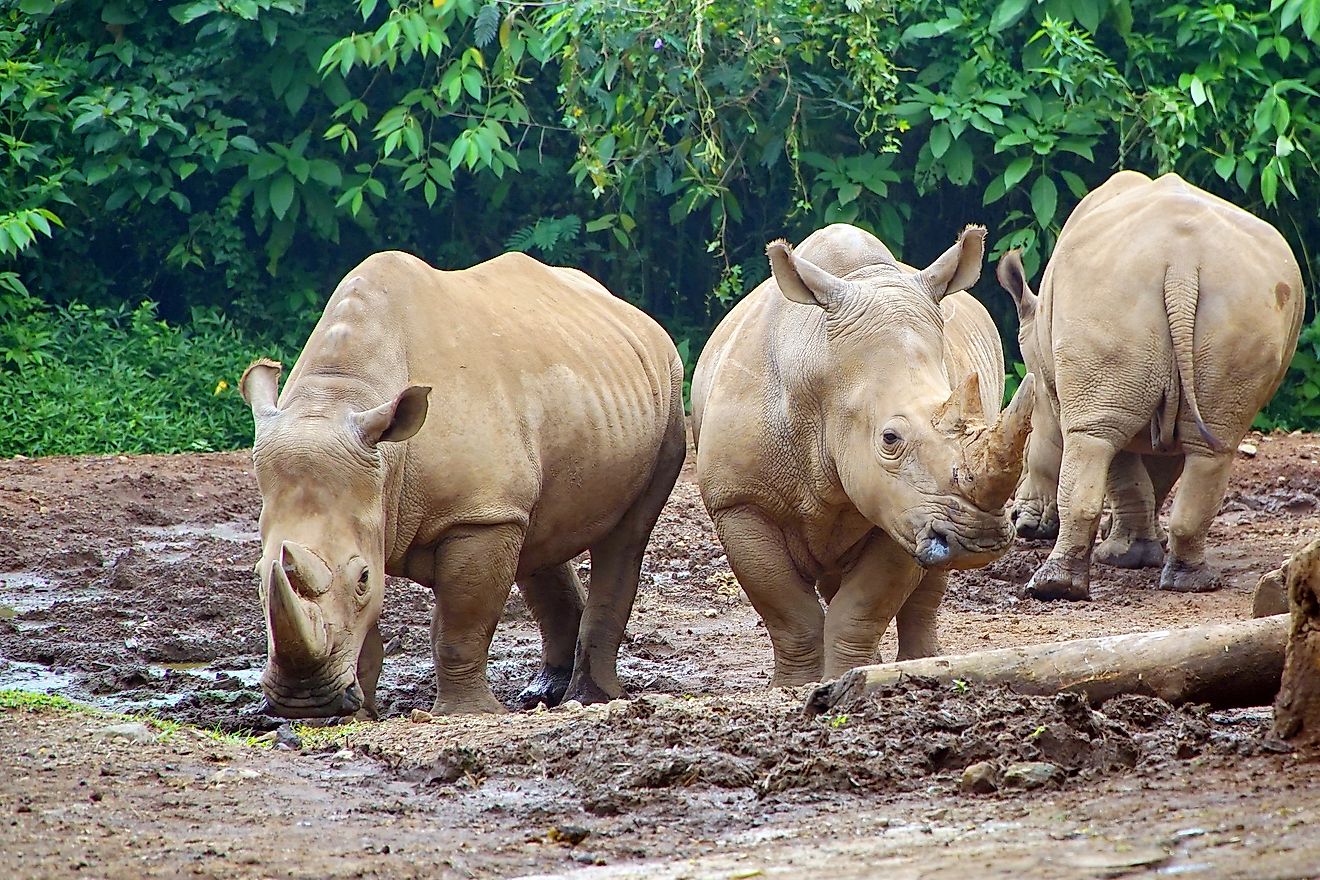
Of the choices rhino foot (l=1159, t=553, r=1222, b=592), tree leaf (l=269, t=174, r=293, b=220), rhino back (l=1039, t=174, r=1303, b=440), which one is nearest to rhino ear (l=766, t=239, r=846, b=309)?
rhino back (l=1039, t=174, r=1303, b=440)

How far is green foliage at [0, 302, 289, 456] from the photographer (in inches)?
474

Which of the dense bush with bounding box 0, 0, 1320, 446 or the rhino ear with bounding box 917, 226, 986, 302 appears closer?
the rhino ear with bounding box 917, 226, 986, 302

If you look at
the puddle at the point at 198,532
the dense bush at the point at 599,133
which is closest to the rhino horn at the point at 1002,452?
the puddle at the point at 198,532

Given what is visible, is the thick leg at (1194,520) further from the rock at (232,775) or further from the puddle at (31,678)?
the rock at (232,775)

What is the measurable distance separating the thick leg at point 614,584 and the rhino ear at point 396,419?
1.55 meters

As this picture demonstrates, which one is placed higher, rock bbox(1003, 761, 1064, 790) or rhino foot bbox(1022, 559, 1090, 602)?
rock bbox(1003, 761, 1064, 790)

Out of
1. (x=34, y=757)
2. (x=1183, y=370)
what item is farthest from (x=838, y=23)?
(x=34, y=757)

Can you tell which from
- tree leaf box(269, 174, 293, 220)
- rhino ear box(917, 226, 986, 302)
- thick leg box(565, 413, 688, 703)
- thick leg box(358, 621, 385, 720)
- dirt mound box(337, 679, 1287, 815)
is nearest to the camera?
dirt mound box(337, 679, 1287, 815)

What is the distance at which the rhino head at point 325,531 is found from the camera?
5484 millimetres

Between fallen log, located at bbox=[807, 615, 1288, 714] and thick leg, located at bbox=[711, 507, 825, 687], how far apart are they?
5.37 ft

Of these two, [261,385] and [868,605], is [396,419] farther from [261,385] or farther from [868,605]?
[868,605]

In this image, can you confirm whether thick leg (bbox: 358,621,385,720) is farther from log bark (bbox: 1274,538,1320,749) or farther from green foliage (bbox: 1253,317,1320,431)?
green foliage (bbox: 1253,317,1320,431)

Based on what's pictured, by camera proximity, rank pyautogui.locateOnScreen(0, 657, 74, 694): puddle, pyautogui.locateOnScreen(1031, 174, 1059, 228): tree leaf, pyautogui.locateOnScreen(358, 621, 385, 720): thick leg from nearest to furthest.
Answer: pyautogui.locateOnScreen(358, 621, 385, 720): thick leg < pyautogui.locateOnScreen(0, 657, 74, 694): puddle < pyautogui.locateOnScreen(1031, 174, 1059, 228): tree leaf

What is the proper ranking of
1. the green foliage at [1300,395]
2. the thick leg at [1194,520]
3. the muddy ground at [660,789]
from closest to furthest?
the muddy ground at [660,789]
the thick leg at [1194,520]
the green foliage at [1300,395]
